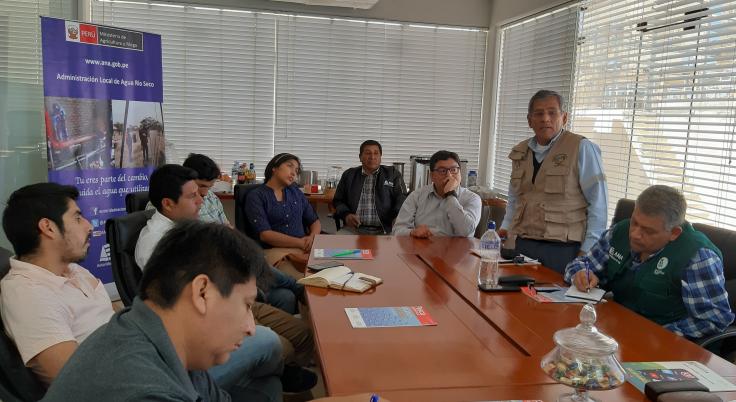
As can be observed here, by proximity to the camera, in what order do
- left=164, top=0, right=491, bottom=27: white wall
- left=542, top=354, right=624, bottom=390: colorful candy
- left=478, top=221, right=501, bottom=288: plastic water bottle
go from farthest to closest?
left=164, top=0, right=491, bottom=27: white wall, left=478, top=221, right=501, bottom=288: plastic water bottle, left=542, top=354, right=624, bottom=390: colorful candy

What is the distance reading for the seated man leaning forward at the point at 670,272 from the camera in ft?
6.20

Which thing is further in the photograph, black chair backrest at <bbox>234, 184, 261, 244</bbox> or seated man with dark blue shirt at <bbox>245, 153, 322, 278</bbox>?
black chair backrest at <bbox>234, 184, 261, 244</bbox>

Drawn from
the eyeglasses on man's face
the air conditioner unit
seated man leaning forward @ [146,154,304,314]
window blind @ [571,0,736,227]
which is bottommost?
seated man leaning forward @ [146,154,304,314]

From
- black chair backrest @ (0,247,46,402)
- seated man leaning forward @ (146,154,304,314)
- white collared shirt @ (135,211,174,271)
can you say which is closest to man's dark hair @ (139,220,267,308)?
black chair backrest @ (0,247,46,402)

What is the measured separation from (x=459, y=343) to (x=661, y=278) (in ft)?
3.10

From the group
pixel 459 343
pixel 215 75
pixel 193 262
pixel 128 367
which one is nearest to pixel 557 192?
pixel 459 343

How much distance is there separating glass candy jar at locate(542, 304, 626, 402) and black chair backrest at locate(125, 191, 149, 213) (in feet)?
7.68

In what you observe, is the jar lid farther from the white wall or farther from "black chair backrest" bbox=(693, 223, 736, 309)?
the white wall

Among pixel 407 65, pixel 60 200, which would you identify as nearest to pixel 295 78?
pixel 407 65

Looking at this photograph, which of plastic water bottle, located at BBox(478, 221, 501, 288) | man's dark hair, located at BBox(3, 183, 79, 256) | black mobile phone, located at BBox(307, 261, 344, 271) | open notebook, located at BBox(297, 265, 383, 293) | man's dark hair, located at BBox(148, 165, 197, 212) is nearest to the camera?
man's dark hair, located at BBox(3, 183, 79, 256)

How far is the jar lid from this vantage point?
1.21 metres

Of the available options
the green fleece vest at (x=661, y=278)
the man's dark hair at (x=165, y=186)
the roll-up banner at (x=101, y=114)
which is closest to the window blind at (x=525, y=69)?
the green fleece vest at (x=661, y=278)

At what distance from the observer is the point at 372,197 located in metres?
4.46

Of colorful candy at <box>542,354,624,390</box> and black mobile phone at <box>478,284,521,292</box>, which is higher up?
colorful candy at <box>542,354,624,390</box>
